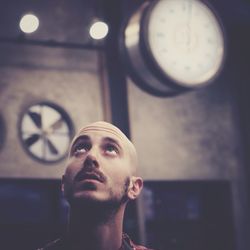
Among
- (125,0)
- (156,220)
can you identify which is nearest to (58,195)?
(156,220)

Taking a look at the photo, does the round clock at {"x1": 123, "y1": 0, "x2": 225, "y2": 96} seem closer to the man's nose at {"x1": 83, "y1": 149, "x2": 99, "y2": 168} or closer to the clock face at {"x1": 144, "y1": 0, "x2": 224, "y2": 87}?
the clock face at {"x1": 144, "y1": 0, "x2": 224, "y2": 87}

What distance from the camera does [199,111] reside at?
6.53 metres

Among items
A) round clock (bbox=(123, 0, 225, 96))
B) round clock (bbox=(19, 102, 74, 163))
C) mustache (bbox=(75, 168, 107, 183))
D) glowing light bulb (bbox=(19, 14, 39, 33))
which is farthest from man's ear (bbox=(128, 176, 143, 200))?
glowing light bulb (bbox=(19, 14, 39, 33))

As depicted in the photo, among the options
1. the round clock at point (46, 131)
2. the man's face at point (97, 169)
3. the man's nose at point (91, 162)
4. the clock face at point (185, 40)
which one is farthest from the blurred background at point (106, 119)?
the man's nose at point (91, 162)

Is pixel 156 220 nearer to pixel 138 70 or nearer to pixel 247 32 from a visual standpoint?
pixel 138 70

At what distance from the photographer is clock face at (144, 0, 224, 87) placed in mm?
4082

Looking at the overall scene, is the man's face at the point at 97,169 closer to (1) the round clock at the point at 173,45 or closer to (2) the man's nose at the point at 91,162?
(2) the man's nose at the point at 91,162

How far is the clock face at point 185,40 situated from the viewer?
13.4 feet

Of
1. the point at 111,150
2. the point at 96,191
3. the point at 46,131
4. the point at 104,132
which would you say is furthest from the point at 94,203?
the point at 46,131

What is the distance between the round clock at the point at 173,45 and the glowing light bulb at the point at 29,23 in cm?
187

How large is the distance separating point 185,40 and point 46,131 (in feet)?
7.78

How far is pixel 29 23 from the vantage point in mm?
5719

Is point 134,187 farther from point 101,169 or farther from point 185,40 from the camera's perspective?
point 185,40

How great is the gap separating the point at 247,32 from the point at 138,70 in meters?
3.49
